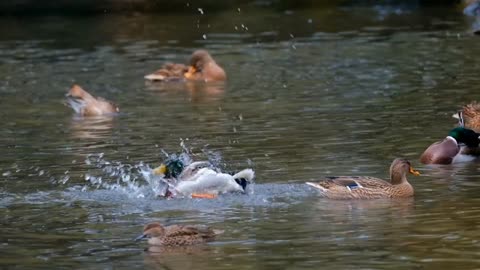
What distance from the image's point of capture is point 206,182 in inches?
518

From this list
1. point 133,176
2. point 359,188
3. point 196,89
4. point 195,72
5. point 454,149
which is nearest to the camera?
point 359,188

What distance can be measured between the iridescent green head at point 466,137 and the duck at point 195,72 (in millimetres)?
9135

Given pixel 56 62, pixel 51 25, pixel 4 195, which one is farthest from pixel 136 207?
pixel 51 25

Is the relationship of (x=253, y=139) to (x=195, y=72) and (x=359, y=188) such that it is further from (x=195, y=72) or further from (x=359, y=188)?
(x=195, y=72)

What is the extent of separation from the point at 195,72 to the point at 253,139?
779cm

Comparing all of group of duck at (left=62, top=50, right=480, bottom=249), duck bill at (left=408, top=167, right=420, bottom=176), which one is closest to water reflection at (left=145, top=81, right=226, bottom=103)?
group of duck at (left=62, top=50, right=480, bottom=249)

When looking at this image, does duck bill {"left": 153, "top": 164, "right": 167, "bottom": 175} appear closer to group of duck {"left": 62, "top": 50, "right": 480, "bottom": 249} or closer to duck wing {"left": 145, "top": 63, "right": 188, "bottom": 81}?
group of duck {"left": 62, "top": 50, "right": 480, "bottom": 249}

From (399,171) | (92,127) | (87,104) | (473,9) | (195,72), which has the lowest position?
(399,171)

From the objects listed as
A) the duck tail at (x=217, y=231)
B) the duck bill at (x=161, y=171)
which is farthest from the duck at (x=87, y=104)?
the duck tail at (x=217, y=231)

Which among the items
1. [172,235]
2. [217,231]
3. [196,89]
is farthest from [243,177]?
[196,89]

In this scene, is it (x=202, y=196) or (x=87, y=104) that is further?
(x=87, y=104)

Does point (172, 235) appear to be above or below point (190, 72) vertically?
below

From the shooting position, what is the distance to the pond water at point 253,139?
1086cm

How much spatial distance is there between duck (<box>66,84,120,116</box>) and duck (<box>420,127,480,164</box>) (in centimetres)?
668
